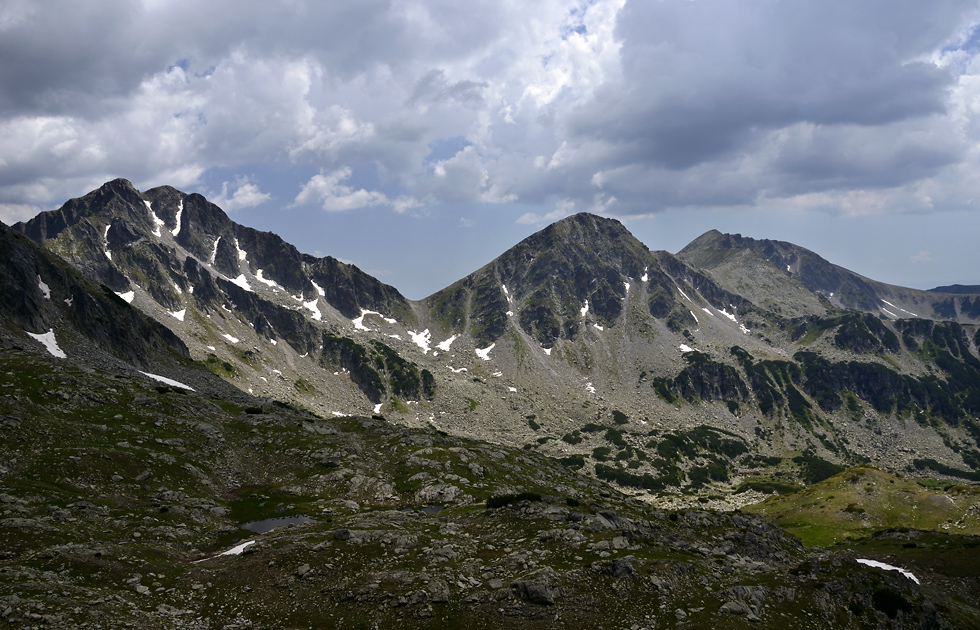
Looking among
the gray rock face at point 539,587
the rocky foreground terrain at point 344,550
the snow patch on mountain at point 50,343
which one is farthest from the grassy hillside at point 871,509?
the snow patch on mountain at point 50,343

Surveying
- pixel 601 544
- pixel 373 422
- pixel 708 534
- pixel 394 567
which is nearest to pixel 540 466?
pixel 373 422

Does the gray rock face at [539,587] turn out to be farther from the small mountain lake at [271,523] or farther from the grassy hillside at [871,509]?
the grassy hillside at [871,509]

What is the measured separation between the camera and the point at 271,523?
52.2 m

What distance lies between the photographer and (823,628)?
34688 mm

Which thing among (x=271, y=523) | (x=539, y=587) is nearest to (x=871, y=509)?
(x=539, y=587)

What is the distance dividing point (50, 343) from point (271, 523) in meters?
87.1

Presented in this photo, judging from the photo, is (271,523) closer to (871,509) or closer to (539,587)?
(539,587)

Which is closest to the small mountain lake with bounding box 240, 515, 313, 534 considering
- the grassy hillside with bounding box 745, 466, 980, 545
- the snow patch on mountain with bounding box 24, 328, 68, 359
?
the snow patch on mountain with bounding box 24, 328, 68, 359

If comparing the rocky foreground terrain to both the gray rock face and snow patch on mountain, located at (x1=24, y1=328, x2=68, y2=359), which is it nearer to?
the gray rock face

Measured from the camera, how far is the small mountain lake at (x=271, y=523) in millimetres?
50094

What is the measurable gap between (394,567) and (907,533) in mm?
78262

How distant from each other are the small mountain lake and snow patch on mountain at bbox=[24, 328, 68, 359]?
77758 mm

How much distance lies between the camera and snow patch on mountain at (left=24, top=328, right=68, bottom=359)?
328 feet

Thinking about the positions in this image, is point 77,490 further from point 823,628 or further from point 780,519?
point 780,519
